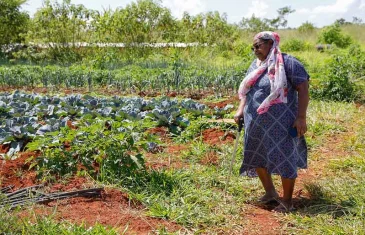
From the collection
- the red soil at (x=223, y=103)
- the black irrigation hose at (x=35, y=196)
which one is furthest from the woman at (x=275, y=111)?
the red soil at (x=223, y=103)

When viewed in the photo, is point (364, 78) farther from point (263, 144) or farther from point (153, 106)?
point (263, 144)

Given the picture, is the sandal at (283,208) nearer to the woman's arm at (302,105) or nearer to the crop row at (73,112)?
the woman's arm at (302,105)

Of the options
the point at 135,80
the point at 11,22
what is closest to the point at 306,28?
the point at 11,22

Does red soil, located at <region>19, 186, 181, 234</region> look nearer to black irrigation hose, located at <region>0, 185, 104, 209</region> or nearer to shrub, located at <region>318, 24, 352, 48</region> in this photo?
black irrigation hose, located at <region>0, 185, 104, 209</region>

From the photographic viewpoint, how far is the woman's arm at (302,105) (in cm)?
324

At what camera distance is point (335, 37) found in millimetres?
20141

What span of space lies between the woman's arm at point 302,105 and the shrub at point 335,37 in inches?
703

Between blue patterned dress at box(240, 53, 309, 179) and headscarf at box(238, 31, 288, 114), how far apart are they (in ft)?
0.16

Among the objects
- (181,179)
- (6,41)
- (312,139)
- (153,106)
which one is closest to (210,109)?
(153,106)

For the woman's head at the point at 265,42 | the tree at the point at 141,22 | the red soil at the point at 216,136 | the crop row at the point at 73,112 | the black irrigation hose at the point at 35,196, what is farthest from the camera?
the tree at the point at 141,22

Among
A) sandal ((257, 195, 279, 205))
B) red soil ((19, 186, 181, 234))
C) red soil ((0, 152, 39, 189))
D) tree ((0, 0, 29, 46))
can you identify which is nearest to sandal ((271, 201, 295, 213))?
sandal ((257, 195, 279, 205))

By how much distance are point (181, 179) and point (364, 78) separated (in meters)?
6.20

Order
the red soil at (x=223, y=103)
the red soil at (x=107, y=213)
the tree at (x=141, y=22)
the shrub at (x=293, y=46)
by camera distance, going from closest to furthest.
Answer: the red soil at (x=107, y=213)
the red soil at (x=223, y=103)
the tree at (x=141, y=22)
the shrub at (x=293, y=46)

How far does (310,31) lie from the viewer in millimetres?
25500
